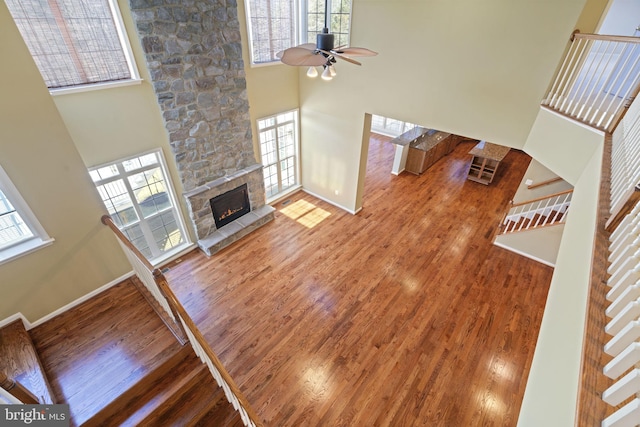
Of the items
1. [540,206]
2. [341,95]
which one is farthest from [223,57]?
[540,206]

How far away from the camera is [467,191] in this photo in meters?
8.14

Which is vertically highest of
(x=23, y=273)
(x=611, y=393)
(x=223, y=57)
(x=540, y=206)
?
(x=223, y=57)

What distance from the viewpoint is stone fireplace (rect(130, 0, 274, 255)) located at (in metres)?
3.79

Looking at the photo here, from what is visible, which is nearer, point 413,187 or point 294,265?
point 294,265

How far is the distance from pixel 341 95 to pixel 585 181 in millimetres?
4150

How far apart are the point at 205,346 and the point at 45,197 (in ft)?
7.65

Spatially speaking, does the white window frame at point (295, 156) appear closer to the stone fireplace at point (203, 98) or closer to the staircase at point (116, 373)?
the stone fireplace at point (203, 98)

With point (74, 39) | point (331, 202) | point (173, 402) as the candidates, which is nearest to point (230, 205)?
point (331, 202)

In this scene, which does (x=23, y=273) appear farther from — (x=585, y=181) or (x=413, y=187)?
(x=413, y=187)

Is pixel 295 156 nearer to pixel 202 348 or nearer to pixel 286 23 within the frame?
pixel 286 23

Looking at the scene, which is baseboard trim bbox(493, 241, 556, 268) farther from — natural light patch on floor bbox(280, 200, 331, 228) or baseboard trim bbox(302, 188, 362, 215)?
natural light patch on floor bbox(280, 200, 331, 228)

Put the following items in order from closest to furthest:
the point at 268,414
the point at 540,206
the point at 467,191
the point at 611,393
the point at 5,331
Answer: the point at 611,393, the point at 5,331, the point at 268,414, the point at 540,206, the point at 467,191

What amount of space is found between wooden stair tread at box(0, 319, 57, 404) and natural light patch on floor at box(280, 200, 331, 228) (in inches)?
183

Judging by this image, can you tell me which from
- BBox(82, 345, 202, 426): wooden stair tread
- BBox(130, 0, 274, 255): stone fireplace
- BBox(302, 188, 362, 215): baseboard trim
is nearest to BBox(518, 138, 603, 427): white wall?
BBox(82, 345, 202, 426): wooden stair tread
